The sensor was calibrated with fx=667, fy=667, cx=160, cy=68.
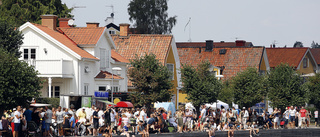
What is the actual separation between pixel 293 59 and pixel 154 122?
53.5m

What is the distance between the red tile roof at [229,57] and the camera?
240 ft

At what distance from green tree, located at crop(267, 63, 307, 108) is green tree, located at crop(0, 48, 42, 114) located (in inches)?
1070

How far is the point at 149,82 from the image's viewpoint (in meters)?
Answer: 45.3

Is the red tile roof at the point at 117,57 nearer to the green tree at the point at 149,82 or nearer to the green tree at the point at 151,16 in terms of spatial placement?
the green tree at the point at 149,82

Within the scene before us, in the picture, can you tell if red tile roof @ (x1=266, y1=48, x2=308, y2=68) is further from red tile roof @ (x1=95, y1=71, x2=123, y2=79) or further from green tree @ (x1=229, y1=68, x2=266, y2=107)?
red tile roof @ (x1=95, y1=71, x2=123, y2=79)

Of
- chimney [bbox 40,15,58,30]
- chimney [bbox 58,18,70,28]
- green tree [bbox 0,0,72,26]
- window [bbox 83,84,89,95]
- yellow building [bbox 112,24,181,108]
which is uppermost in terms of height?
green tree [bbox 0,0,72,26]

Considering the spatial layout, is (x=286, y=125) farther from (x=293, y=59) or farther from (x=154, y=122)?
(x=293, y=59)

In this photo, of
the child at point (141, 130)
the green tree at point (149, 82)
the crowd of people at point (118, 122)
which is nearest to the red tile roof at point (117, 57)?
the green tree at point (149, 82)

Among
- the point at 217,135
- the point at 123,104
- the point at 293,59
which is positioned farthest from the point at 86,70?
the point at 293,59

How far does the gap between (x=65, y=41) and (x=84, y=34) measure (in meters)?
2.82

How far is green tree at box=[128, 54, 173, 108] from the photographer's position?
1769 inches

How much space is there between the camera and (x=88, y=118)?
1310 inches

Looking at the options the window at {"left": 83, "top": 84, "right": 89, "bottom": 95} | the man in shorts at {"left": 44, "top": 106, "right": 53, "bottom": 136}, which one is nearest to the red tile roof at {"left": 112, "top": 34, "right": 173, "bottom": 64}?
the window at {"left": 83, "top": 84, "right": 89, "bottom": 95}

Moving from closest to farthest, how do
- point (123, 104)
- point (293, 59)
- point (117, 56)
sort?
point (123, 104) < point (117, 56) < point (293, 59)
